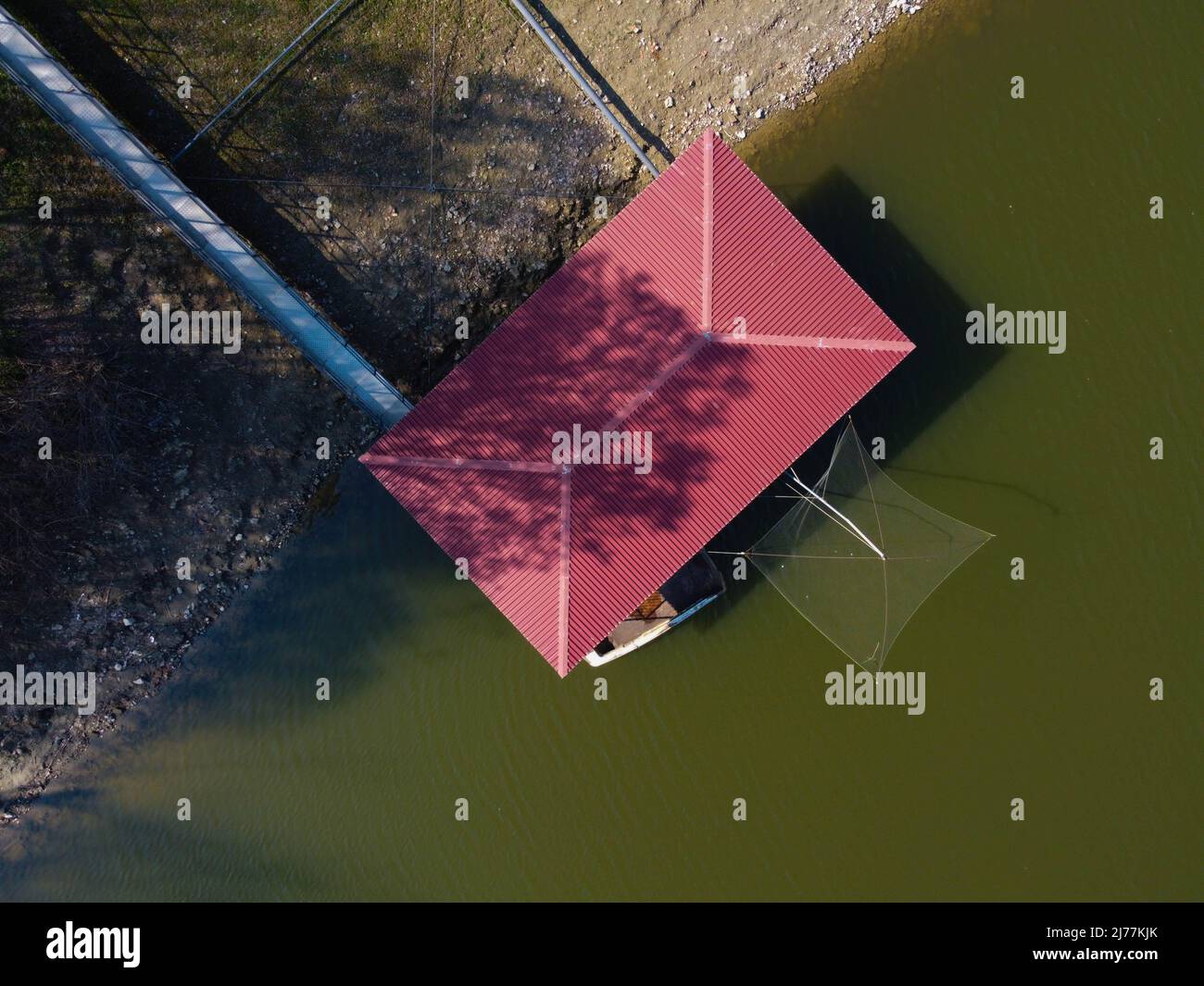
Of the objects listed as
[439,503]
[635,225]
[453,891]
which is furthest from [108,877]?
[635,225]

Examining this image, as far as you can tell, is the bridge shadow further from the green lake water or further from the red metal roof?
the green lake water

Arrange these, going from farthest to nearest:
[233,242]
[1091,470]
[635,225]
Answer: [1091,470]
[233,242]
[635,225]

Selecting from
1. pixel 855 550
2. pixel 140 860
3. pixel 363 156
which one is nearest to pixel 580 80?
pixel 363 156

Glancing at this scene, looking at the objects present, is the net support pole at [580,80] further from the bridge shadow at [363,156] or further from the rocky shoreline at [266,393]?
the bridge shadow at [363,156]

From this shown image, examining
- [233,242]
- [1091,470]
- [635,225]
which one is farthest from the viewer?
[1091,470]

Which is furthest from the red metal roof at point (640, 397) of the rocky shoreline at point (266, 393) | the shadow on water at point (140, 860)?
the shadow on water at point (140, 860)
